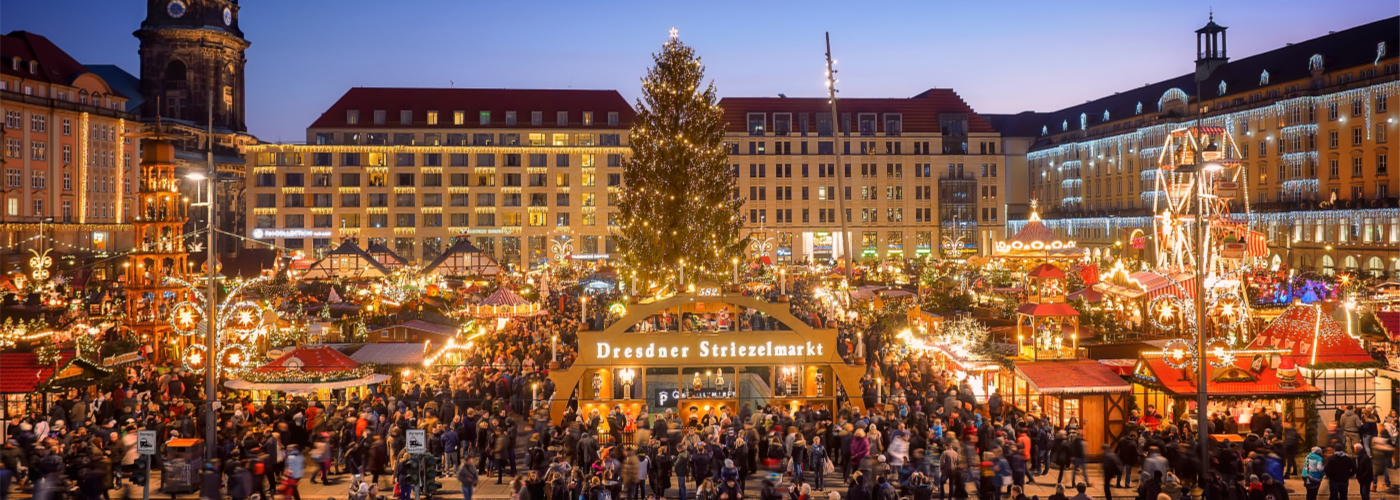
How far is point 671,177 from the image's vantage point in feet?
117

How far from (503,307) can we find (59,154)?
51.7 metres

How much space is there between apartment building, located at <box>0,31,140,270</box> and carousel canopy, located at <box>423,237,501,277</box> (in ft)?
96.1

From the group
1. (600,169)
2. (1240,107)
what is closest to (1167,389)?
(1240,107)

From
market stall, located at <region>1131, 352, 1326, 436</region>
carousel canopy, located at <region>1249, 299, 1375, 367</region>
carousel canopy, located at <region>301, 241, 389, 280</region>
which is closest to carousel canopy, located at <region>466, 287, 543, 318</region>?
carousel canopy, located at <region>301, 241, 389, 280</region>

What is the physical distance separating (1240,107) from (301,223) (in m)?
70.3

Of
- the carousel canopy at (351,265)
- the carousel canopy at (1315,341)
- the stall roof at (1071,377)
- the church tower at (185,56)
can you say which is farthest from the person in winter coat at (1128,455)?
the church tower at (185,56)

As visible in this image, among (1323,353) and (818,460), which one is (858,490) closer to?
(818,460)

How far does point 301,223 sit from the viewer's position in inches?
3305

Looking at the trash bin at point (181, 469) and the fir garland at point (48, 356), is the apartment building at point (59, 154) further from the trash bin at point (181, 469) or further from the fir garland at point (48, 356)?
the trash bin at point (181, 469)

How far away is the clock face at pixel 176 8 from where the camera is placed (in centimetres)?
8850

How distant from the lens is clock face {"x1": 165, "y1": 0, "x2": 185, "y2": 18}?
88500 mm

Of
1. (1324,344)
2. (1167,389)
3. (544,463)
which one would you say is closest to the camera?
(544,463)

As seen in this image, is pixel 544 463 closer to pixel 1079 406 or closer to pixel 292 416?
pixel 292 416

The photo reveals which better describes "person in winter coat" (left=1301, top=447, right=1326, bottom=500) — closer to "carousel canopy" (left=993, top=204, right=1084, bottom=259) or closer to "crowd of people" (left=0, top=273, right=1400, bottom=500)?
"crowd of people" (left=0, top=273, right=1400, bottom=500)
